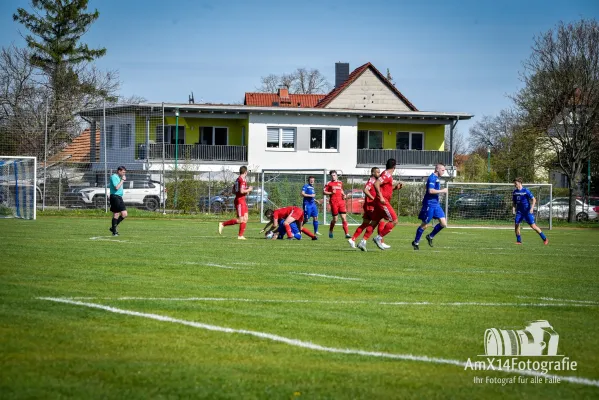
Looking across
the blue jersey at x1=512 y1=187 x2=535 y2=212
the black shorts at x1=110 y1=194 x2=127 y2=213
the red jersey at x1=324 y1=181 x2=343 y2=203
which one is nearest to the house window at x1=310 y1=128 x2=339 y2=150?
the red jersey at x1=324 y1=181 x2=343 y2=203

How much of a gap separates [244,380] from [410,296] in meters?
4.82

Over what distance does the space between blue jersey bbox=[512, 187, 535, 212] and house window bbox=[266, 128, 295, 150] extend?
101 ft

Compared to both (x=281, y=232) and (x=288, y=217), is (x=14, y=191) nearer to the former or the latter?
→ (x=281, y=232)

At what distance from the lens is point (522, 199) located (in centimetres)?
2453

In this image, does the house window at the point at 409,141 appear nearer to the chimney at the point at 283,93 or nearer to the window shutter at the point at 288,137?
the window shutter at the point at 288,137

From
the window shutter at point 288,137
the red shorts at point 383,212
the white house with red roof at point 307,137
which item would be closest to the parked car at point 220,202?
the white house with red roof at point 307,137

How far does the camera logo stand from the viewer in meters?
6.44

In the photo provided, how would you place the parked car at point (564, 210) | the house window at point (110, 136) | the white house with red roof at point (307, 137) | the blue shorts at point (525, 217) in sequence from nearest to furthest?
the blue shorts at point (525, 217)
the house window at point (110, 136)
the parked car at point (564, 210)
the white house with red roof at point (307, 137)

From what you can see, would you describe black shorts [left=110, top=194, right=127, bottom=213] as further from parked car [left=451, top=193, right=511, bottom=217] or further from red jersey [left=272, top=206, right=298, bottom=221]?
parked car [left=451, top=193, right=511, bottom=217]

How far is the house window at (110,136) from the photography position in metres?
41.5

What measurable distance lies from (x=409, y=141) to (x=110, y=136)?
920 inches

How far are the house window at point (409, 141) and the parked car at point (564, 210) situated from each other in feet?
41.1

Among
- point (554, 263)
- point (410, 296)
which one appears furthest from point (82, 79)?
point (410, 296)

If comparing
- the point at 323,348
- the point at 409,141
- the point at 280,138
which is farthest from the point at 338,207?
the point at 409,141
